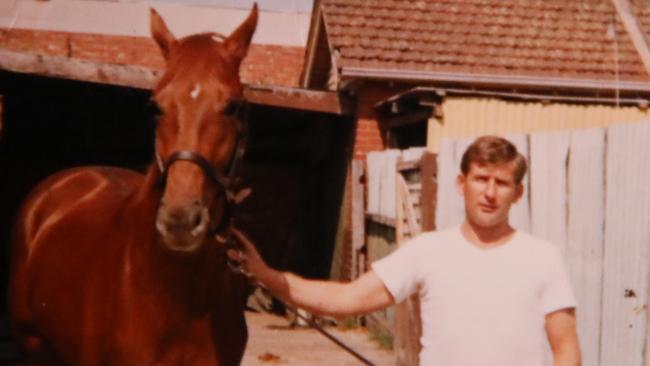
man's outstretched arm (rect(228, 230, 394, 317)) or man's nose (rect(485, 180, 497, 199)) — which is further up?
man's nose (rect(485, 180, 497, 199))

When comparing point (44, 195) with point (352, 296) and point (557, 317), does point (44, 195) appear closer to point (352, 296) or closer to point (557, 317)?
point (352, 296)

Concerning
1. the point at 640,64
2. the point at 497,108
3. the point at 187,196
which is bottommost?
the point at 187,196

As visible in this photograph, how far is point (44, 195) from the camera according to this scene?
18.5 feet

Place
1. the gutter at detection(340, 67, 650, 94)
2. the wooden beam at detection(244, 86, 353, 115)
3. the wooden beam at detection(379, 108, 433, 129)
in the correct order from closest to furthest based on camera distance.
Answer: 1. the wooden beam at detection(244, 86, 353, 115)
2. the wooden beam at detection(379, 108, 433, 129)
3. the gutter at detection(340, 67, 650, 94)

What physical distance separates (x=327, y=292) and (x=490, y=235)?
62 centimetres

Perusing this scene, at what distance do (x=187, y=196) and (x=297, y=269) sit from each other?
1051 cm

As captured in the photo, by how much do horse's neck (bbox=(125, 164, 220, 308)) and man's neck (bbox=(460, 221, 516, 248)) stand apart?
1152 millimetres

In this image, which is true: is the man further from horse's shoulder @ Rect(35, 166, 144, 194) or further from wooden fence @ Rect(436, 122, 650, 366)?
horse's shoulder @ Rect(35, 166, 144, 194)

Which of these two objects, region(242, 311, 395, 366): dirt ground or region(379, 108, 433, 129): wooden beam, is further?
region(379, 108, 433, 129): wooden beam

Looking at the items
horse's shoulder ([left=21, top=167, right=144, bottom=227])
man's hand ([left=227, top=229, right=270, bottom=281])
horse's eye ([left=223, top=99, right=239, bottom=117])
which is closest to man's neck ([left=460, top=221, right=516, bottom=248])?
man's hand ([left=227, top=229, right=270, bottom=281])

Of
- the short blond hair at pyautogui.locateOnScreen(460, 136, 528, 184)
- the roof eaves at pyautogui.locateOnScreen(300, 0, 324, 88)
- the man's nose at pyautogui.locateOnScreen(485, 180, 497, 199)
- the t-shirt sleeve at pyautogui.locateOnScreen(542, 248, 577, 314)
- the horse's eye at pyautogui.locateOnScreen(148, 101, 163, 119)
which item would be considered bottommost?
the t-shirt sleeve at pyautogui.locateOnScreen(542, 248, 577, 314)

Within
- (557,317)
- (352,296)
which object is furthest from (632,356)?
(352,296)

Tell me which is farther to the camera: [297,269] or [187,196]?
[297,269]

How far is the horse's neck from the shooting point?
10.6 ft
